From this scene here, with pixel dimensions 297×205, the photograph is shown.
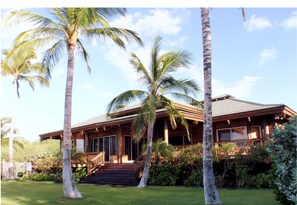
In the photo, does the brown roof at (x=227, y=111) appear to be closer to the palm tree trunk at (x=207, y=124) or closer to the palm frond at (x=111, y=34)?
the palm frond at (x=111, y=34)

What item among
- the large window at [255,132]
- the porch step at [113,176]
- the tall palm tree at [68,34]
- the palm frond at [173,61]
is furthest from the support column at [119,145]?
the tall palm tree at [68,34]

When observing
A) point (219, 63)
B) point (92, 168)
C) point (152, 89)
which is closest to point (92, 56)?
point (152, 89)

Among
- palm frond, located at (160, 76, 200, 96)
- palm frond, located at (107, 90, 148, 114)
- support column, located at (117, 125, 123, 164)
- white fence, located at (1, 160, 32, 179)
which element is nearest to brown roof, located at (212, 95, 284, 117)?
palm frond, located at (160, 76, 200, 96)

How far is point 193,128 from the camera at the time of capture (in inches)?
733

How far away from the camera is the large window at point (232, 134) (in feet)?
53.4

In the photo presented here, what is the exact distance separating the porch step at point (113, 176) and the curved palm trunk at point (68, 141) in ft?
15.9

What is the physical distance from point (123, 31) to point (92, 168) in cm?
992

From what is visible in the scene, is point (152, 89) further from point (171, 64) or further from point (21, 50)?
point (21, 50)

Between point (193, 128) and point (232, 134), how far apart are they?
2689 millimetres

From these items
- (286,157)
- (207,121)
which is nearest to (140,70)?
(207,121)

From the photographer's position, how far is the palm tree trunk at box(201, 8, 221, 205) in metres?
7.44

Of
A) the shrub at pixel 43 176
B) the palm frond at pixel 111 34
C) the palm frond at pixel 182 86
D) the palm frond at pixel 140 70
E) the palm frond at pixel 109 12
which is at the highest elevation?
the palm frond at pixel 109 12

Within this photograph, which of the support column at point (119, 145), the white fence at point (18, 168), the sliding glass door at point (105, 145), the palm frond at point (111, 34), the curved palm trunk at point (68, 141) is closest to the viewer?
the curved palm trunk at point (68, 141)
